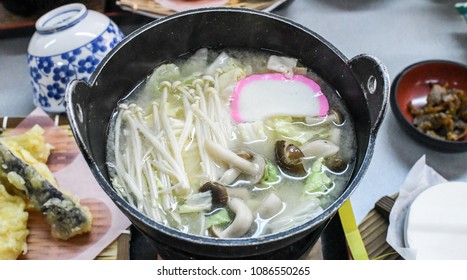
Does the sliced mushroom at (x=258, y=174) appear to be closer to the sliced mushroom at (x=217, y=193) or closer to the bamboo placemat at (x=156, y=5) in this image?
the sliced mushroom at (x=217, y=193)

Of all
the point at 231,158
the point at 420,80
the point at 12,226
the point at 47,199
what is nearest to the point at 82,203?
the point at 47,199

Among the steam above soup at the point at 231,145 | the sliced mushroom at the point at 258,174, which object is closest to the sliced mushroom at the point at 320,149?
the steam above soup at the point at 231,145

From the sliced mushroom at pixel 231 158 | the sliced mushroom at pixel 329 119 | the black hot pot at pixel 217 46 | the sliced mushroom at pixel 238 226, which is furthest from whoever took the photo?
the sliced mushroom at pixel 329 119

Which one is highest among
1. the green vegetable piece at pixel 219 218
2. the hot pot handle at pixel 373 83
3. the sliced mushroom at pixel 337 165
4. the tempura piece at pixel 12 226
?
the hot pot handle at pixel 373 83

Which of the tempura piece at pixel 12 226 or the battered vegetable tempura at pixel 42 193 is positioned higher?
the battered vegetable tempura at pixel 42 193

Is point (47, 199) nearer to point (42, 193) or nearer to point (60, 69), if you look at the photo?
point (42, 193)
